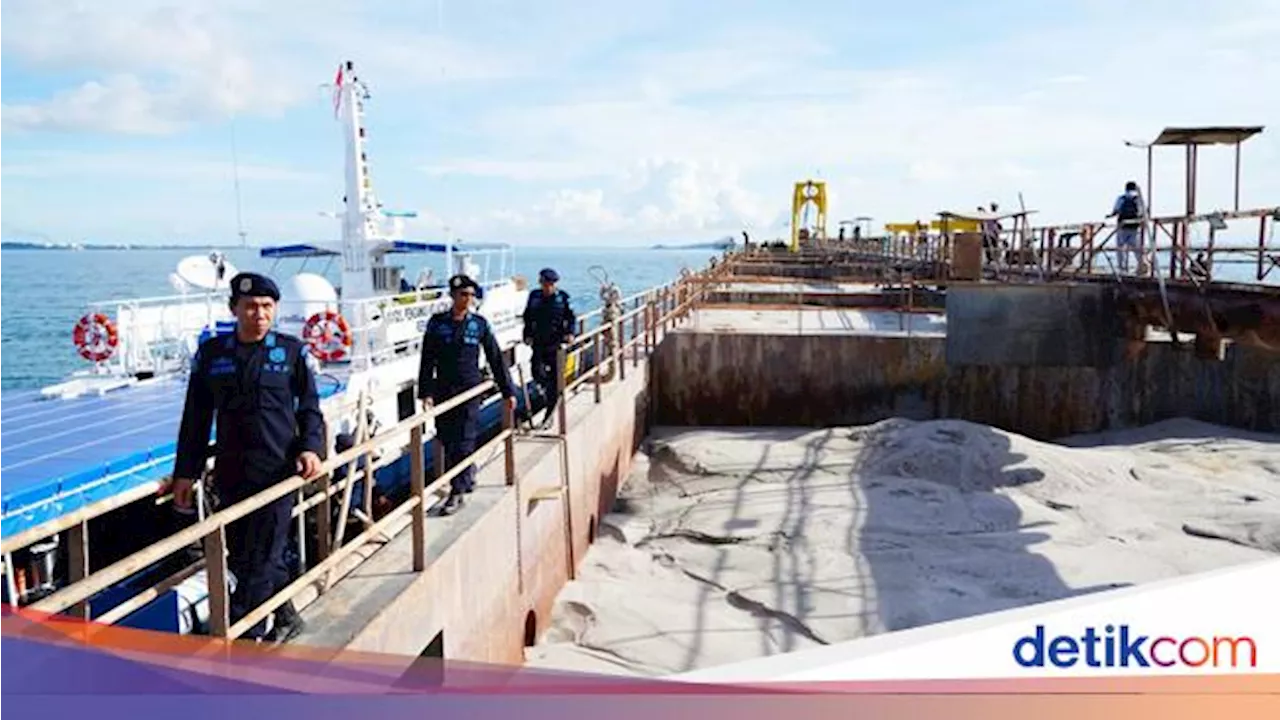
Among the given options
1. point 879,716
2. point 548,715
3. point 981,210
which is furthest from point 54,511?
point 981,210

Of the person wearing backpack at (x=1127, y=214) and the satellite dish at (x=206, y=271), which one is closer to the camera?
the person wearing backpack at (x=1127, y=214)

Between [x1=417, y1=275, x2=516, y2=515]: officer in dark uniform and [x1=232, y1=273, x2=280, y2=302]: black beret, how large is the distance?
2574 mm

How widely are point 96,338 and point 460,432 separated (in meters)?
10.4

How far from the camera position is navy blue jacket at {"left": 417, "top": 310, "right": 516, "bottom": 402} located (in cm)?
657

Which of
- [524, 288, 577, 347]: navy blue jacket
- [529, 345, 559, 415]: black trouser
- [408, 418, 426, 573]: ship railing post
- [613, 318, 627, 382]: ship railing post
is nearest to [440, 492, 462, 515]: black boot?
[408, 418, 426, 573]: ship railing post

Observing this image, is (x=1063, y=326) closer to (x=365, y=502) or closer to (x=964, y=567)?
(x=964, y=567)

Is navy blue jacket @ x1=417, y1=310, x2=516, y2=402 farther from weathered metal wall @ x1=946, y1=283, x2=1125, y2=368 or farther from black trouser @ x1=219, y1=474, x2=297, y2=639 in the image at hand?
weathered metal wall @ x1=946, y1=283, x2=1125, y2=368

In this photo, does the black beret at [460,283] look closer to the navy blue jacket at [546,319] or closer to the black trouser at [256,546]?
the black trouser at [256,546]

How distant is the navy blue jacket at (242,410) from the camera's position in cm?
390

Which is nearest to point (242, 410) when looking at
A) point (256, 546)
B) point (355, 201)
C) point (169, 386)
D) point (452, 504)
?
point (256, 546)

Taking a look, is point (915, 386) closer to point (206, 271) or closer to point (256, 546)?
point (256, 546)

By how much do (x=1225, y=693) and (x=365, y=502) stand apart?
4340 mm

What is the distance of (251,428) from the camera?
12.9 feet

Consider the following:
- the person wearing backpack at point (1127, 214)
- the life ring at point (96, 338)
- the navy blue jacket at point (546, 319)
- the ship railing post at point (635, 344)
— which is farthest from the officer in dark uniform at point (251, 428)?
the person wearing backpack at point (1127, 214)
